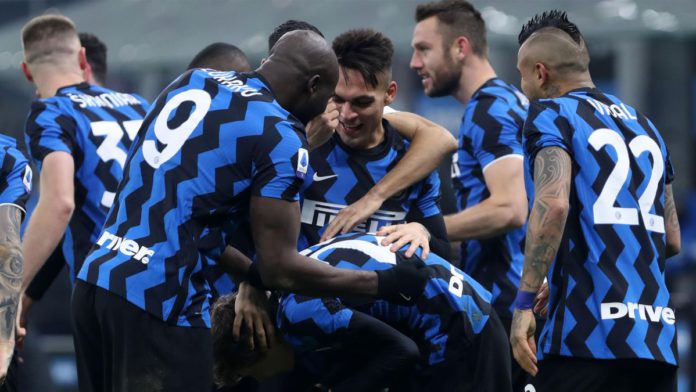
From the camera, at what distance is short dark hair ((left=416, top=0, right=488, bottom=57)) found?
24.7ft

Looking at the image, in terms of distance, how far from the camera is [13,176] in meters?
4.88

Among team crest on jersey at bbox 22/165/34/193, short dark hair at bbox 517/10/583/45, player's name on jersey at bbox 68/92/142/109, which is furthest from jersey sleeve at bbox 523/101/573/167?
player's name on jersey at bbox 68/92/142/109

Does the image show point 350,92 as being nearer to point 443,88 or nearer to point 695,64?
point 443,88

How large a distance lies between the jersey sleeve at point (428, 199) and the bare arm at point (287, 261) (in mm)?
1131

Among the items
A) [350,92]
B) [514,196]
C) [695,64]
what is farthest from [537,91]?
[695,64]

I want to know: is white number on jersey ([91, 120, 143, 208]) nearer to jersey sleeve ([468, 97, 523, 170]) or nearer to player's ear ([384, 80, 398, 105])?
player's ear ([384, 80, 398, 105])

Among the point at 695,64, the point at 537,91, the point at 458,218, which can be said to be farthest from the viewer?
the point at 695,64

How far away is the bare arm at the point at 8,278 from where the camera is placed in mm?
4543

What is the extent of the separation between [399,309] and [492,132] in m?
1.93

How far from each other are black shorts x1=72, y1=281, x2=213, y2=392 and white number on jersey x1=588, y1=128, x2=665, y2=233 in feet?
5.56

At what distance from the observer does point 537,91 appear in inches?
214

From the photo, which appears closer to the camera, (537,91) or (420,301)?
(420,301)

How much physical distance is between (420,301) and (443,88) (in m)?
2.66

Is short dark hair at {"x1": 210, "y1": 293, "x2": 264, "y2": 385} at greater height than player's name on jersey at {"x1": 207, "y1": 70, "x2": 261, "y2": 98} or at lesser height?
lesser
